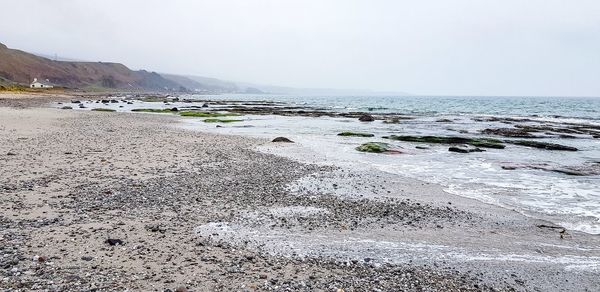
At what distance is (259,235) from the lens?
9117 millimetres

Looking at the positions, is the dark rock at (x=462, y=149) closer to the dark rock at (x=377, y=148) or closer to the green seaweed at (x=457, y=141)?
the green seaweed at (x=457, y=141)

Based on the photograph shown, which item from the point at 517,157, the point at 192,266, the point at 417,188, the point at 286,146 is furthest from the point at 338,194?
the point at 517,157

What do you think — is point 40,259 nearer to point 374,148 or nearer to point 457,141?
point 374,148

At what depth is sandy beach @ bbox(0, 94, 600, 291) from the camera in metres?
6.88

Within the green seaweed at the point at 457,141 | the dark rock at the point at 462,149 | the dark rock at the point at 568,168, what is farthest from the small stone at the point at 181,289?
the green seaweed at the point at 457,141

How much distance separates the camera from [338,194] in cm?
1320

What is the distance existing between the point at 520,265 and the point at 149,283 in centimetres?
635

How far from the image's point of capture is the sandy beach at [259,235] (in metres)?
6.88

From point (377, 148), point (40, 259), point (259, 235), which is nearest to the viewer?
point (40, 259)

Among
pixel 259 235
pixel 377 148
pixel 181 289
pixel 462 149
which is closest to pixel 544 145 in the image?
pixel 462 149

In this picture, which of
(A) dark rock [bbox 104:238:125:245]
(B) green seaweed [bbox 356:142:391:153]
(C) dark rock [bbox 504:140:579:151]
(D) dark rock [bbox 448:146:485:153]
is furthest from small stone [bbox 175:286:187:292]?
(C) dark rock [bbox 504:140:579:151]

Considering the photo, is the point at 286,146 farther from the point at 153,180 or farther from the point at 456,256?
the point at 456,256

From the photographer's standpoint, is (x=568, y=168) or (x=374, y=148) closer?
(x=568, y=168)

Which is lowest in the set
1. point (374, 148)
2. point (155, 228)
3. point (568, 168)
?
point (568, 168)
